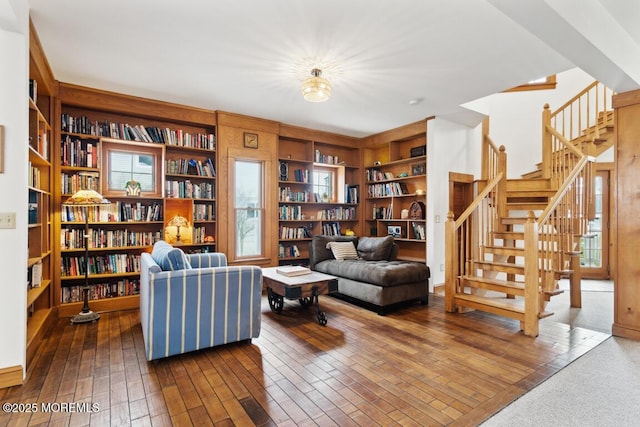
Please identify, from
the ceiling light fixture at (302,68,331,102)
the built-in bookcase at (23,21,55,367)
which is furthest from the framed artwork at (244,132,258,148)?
the built-in bookcase at (23,21,55,367)

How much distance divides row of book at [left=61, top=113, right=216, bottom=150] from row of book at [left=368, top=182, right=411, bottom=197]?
2.99 meters

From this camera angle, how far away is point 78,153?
12.7 ft

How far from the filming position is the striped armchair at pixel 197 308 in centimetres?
255

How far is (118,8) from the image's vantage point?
2385 mm

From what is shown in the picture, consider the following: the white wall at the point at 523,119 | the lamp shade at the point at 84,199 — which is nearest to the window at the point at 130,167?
the lamp shade at the point at 84,199

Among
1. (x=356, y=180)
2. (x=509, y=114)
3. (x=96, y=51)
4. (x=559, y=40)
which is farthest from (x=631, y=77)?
(x=96, y=51)

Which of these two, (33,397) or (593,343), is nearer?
(33,397)

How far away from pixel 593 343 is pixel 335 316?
8.12 ft

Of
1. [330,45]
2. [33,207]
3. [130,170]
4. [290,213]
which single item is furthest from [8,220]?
[290,213]

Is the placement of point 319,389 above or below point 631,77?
below

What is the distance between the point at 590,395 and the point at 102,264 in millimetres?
4832

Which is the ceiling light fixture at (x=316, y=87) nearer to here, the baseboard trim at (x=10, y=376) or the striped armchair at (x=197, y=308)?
the striped armchair at (x=197, y=308)

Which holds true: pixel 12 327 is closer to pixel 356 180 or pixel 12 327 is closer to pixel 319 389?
pixel 319 389

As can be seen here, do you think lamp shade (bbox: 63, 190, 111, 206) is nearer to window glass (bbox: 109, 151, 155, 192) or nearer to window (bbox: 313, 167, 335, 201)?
window glass (bbox: 109, 151, 155, 192)
